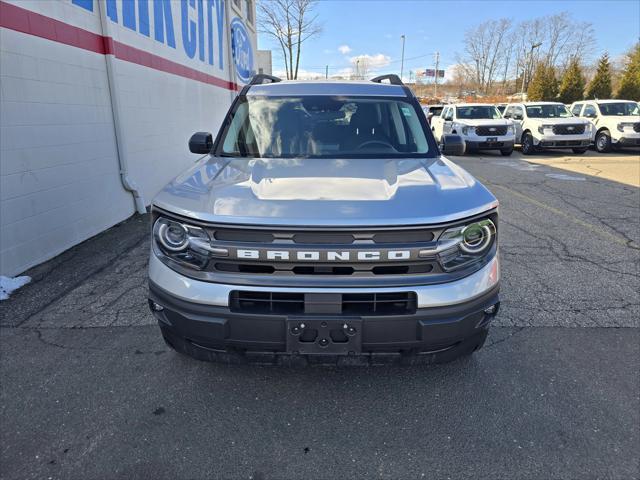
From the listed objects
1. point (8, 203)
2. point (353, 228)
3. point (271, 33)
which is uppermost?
point (271, 33)

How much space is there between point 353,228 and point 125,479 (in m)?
1.61

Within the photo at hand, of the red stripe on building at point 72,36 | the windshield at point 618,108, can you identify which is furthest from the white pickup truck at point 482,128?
the red stripe on building at point 72,36

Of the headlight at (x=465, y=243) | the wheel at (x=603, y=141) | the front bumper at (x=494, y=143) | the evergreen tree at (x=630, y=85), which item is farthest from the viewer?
the evergreen tree at (x=630, y=85)

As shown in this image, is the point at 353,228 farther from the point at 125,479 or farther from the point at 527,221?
the point at 527,221

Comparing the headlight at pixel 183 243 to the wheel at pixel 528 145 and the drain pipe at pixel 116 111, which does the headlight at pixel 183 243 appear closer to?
the drain pipe at pixel 116 111

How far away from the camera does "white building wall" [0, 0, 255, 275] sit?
4.64 metres

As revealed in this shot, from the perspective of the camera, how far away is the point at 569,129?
15.9 m

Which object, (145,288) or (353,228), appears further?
(145,288)

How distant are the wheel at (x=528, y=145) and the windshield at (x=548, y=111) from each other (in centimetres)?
92

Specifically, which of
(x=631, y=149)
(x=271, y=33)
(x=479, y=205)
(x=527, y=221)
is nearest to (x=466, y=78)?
(x=271, y=33)

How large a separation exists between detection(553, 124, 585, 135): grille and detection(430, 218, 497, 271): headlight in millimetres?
15849

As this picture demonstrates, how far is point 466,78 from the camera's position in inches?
2849

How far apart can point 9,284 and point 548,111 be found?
1804 cm

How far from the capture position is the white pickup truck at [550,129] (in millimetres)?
15836
